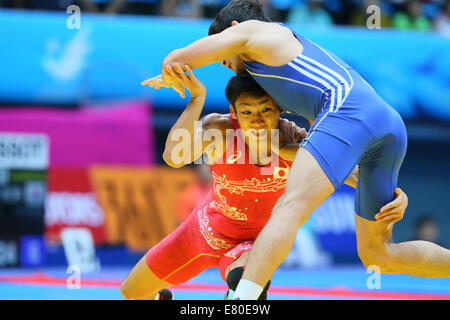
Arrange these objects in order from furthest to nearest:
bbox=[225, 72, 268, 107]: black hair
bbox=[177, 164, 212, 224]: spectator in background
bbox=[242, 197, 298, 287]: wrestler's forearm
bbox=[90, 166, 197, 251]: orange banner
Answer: bbox=[177, 164, 212, 224]: spectator in background
bbox=[90, 166, 197, 251]: orange banner
bbox=[225, 72, 268, 107]: black hair
bbox=[242, 197, 298, 287]: wrestler's forearm

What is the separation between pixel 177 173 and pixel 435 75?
3.62 metres

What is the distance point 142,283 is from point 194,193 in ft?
14.2

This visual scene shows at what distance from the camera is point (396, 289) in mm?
6191

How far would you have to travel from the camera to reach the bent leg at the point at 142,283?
3857mm

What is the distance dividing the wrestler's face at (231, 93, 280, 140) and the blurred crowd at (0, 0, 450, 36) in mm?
5268

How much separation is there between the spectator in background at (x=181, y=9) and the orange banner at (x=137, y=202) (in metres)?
2.05

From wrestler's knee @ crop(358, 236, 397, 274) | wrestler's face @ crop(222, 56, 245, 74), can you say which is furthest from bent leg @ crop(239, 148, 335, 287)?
wrestler's knee @ crop(358, 236, 397, 274)

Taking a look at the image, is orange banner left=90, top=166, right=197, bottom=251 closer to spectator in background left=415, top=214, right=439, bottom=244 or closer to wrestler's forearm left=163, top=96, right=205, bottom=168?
spectator in background left=415, top=214, right=439, bottom=244

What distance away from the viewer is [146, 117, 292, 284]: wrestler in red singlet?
363 centimetres

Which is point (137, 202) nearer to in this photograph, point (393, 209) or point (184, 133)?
point (184, 133)

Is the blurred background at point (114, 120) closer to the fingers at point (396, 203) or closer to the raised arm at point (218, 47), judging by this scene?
the fingers at point (396, 203)

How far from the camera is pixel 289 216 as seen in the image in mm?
2865

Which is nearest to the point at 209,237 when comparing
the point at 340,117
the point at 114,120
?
the point at 340,117

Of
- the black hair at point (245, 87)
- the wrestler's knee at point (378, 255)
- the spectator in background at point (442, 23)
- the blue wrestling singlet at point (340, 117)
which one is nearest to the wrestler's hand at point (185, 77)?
the black hair at point (245, 87)
